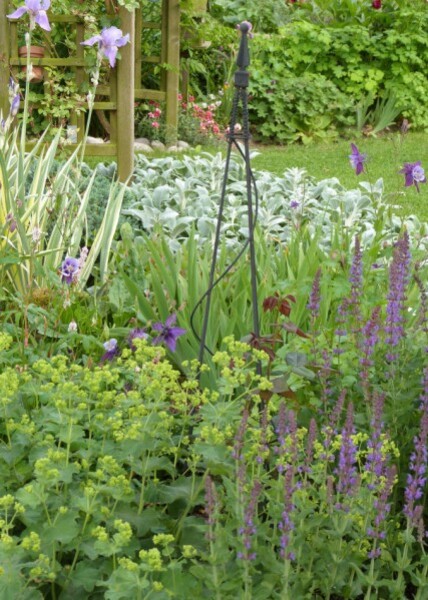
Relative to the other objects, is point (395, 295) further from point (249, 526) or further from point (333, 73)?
point (333, 73)

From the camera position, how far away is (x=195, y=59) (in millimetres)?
9898

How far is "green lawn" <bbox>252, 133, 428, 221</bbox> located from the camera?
7.44 metres

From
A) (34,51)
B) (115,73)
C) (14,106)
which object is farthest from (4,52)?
(14,106)

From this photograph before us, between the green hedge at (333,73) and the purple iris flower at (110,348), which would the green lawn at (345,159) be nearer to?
the green hedge at (333,73)

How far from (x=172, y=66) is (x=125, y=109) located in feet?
9.88

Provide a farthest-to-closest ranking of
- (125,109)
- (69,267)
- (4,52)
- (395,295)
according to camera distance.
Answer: (4,52) → (125,109) → (69,267) → (395,295)

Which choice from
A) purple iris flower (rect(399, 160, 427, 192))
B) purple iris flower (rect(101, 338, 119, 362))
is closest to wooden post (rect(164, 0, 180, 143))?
purple iris flower (rect(399, 160, 427, 192))

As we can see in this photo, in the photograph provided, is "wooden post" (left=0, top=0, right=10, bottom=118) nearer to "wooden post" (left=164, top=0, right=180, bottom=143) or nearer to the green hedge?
"wooden post" (left=164, top=0, right=180, bottom=143)

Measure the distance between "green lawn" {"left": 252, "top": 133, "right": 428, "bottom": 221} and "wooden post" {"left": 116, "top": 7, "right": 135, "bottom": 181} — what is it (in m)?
2.25

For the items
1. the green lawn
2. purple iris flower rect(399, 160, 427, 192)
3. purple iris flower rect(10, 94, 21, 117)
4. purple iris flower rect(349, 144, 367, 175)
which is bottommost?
the green lawn

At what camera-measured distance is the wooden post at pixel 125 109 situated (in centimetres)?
533

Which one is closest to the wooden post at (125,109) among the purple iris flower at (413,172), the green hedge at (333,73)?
the purple iris flower at (413,172)

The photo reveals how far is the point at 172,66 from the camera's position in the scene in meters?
8.28

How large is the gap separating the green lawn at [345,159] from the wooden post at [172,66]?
0.79m
